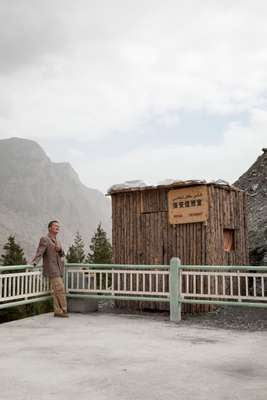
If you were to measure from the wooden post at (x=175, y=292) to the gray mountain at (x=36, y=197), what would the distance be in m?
131

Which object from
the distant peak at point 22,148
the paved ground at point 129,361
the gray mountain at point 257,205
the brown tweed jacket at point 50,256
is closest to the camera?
the paved ground at point 129,361

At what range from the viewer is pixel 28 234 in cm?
14450

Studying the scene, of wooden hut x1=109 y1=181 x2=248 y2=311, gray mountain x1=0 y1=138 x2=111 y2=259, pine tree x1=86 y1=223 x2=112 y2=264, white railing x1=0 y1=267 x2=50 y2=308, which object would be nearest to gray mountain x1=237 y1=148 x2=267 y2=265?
wooden hut x1=109 y1=181 x2=248 y2=311

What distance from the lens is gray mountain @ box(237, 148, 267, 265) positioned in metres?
14.1

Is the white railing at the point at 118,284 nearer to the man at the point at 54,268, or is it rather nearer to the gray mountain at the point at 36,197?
the man at the point at 54,268

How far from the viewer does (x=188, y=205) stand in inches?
420

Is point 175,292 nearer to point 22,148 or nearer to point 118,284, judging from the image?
point 118,284

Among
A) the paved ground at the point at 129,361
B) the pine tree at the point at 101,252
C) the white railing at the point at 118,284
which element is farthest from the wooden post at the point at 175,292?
the pine tree at the point at 101,252

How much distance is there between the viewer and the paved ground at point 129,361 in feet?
15.0

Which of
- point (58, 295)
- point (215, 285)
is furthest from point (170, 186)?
point (58, 295)

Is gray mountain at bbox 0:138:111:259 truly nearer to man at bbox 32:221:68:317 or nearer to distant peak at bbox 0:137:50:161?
distant peak at bbox 0:137:50:161

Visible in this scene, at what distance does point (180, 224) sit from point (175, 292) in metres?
2.02

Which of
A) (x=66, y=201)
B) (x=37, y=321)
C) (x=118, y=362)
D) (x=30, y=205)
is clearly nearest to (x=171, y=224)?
(x=37, y=321)

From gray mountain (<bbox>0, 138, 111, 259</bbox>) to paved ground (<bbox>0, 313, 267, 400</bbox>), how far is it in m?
132
